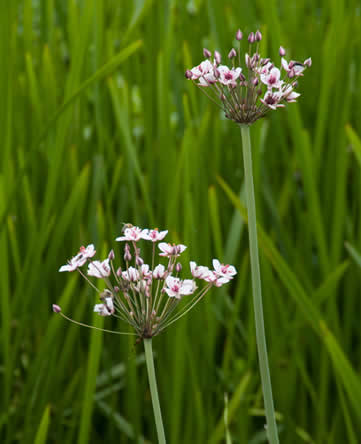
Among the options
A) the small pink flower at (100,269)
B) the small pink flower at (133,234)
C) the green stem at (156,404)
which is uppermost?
the small pink flower at (133,234)

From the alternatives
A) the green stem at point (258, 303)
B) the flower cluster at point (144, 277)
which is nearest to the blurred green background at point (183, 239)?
the flower cluster at point (144, 277)

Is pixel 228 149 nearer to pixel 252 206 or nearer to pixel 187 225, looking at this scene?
pixel 187 225

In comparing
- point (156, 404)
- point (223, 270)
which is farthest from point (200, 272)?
point (156, 404)

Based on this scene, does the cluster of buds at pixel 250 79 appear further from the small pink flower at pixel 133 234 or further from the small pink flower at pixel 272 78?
the small pink flower at pixel 133 234

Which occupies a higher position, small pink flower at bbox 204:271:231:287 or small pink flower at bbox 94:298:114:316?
small pink flower at bbox 204:271:231:287

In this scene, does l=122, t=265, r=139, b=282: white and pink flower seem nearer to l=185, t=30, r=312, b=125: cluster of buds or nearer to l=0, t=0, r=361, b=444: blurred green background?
l=185, t=30, r=312, b=125: cluster of buds

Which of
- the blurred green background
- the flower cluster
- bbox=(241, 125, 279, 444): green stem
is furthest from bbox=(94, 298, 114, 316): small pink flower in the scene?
the blurred green background

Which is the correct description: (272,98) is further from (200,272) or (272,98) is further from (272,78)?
(200,272)

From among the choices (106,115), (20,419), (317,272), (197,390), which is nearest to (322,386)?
(197,390)
